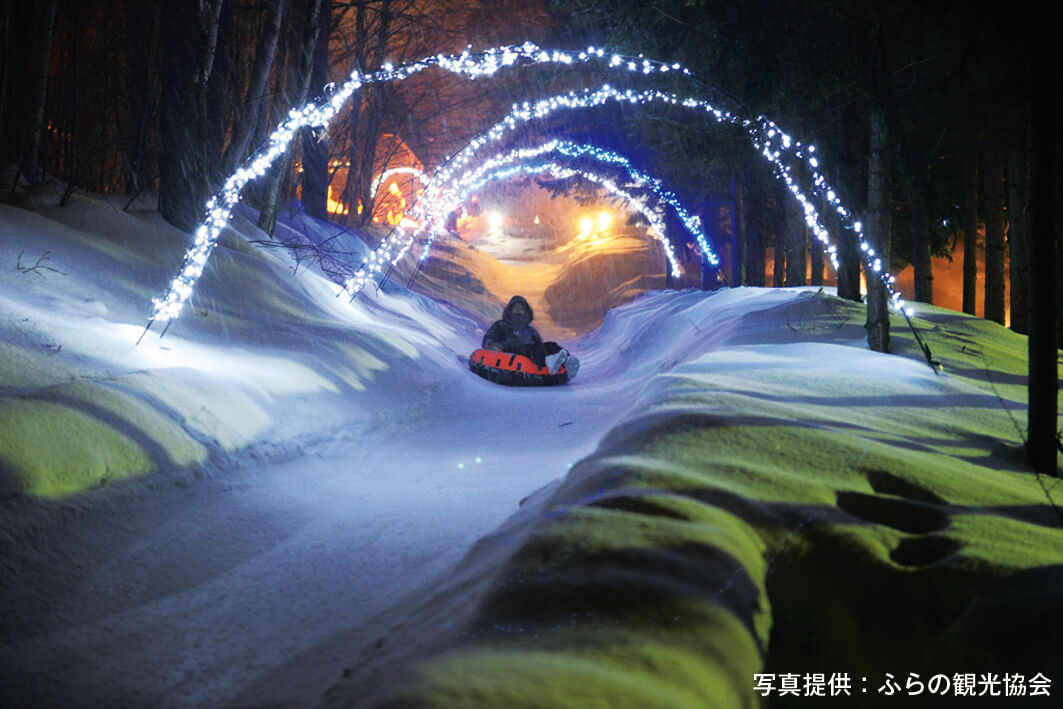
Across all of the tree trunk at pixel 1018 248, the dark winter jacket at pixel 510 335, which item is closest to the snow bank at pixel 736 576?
the dark winter jacket at pixel 510 335

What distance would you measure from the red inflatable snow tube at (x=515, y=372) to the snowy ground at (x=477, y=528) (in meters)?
3.28

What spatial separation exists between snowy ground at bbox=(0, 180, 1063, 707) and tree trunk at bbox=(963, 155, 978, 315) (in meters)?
10.1

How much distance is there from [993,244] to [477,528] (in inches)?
534

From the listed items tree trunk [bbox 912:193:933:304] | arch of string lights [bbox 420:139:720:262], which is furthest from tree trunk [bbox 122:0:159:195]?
tree trunk [bbox 912:193:933:304]

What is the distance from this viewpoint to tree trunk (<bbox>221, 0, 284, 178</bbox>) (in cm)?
1027

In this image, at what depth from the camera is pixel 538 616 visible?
2.02 meters

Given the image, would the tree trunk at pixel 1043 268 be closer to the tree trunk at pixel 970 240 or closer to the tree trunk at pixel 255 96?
the tree trunk at pixel 255 96

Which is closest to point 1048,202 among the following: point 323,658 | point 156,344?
point 323,658

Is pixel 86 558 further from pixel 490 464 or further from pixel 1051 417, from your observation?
pixel 1051 417

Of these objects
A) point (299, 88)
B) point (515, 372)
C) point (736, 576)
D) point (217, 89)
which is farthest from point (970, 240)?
point (736, 576)

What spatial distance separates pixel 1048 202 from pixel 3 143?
13.2 meters

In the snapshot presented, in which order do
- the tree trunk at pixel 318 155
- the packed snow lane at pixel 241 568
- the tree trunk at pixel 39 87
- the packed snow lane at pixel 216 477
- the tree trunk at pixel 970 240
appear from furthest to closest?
→ the tree trunk at pixel 970 240, the tree trunk at pixel 318 155, the tree trunk at pixel 39 87, the packed snow lane at pixel 216 477, the packed snow lane at pixel 241 568

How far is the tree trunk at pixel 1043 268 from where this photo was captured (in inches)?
140

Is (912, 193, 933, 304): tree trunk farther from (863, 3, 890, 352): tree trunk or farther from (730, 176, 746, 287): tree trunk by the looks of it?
(863, 3, 890, 352): tree trunk
